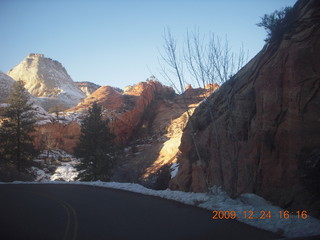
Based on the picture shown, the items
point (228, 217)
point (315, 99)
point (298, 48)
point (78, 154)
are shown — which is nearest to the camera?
point (228, 217)

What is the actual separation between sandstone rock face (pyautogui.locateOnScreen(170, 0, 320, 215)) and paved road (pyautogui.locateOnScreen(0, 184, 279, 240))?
2514mm

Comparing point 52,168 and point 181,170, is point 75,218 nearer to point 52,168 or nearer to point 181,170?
point 181,170

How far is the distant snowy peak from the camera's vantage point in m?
83.9

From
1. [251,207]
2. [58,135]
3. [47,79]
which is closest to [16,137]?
[58,135]

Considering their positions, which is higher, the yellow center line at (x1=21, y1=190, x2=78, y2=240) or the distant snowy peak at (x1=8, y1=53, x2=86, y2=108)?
the distant snowy peak at (x1=8, y1=53, x2=86, y2=108)

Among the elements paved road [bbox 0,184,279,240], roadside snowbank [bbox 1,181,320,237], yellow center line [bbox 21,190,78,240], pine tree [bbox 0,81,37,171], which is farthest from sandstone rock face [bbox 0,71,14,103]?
roadside snowbank [bbox 1,181,320,237]

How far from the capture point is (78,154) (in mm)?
22750

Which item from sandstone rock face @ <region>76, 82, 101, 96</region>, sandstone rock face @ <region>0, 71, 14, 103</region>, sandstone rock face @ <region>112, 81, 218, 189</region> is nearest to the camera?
sandstone rock face @ <region>112, 81, 218, 189</region>

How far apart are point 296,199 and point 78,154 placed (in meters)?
19.3

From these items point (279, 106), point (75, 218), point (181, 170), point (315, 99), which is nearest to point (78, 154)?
point (181, 170)

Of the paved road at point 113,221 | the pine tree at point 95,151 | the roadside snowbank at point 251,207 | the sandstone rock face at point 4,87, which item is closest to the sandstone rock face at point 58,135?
the sandstone rock face at point 4,87

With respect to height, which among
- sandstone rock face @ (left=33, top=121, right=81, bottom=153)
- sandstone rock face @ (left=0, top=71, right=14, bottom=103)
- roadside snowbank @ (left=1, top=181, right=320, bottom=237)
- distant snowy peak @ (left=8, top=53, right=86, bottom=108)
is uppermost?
distant snowy peak @ (left=8, top=53, right=86, bottom=108)

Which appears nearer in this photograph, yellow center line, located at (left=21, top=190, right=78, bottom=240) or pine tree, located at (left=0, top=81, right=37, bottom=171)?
yellow center line, located at (left=21, top=190, right=78, bottom=240)

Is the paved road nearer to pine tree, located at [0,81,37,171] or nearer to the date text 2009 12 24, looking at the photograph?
the date text 2009 12 24
